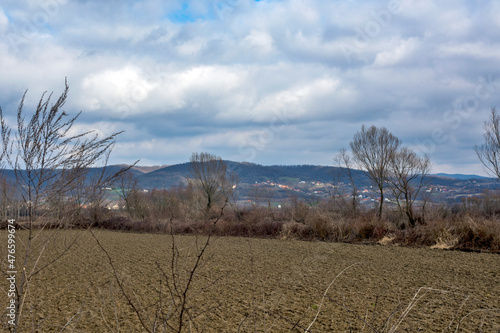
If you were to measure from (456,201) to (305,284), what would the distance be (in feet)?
127

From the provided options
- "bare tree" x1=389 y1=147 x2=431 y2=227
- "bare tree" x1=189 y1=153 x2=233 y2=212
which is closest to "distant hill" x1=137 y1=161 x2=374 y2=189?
"bare tree" x1=189 y1=153 x2=233 y2=212

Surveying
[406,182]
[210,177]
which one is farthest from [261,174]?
[406,182]

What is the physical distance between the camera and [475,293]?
10438 millimetres

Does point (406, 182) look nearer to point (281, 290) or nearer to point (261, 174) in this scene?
point (281, 290)

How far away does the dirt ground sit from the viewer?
7.45 metres

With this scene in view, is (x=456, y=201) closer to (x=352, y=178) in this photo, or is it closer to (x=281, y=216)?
(x=352, y=178)

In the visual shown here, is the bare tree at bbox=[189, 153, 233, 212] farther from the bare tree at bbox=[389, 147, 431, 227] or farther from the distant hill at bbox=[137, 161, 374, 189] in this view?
the distant hill at bbox=[137, 161, 374, 189]

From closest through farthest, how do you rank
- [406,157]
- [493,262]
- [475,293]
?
1. [475,293]
2. [493,262]
3. [406,157]

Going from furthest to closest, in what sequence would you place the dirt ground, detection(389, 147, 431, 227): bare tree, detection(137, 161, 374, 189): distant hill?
detection(137, 161, 374, 189): distant hill, detection(389, 147, 431, 227): bare tree, the dirt ground

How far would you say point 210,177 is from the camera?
5022 cm

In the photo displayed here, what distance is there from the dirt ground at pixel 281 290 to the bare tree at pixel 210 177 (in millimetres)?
28854

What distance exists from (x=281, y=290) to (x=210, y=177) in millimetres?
39822

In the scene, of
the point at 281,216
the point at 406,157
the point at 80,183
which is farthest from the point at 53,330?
the point at 406,157

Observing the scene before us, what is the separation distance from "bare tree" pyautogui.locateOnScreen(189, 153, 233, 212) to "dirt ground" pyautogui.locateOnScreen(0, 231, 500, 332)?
28.9 metres
